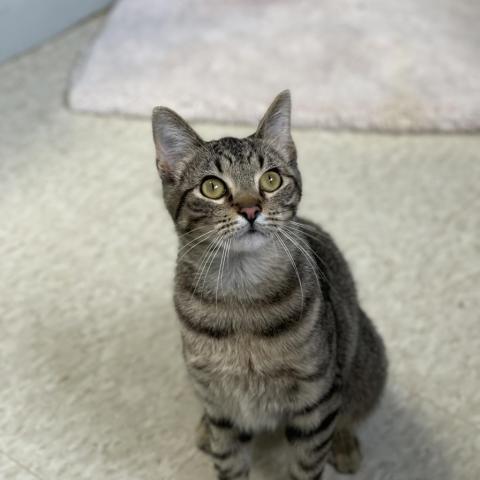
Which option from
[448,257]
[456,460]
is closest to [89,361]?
[456,460]

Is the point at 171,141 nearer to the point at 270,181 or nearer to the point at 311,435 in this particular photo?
the point at 270,181

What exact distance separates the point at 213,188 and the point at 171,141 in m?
0.13

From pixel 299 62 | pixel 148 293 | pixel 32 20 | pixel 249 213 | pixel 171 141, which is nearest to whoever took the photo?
pixel 249 213

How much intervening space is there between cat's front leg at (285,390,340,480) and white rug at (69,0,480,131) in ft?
4.09

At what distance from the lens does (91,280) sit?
1.78 metres

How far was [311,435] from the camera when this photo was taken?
3.89 ft

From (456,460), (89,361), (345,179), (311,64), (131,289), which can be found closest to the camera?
(456,460)

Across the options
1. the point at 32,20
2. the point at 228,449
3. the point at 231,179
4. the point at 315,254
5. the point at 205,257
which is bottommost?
the point at 228,449

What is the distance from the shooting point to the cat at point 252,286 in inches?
42.6

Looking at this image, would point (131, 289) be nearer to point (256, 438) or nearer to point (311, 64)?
point (256, 438)

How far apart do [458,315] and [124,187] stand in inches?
40.1

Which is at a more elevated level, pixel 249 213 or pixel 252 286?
pixel 249 213

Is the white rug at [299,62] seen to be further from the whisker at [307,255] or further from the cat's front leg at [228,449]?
the cat's front leg at [228,449]

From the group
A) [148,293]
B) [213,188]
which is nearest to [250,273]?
[213,188]
